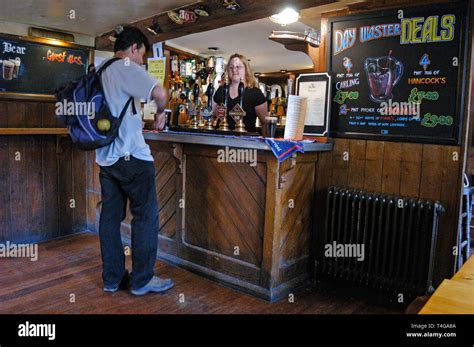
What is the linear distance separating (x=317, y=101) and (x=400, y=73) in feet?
2.02

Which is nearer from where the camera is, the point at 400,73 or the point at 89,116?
the point at 89,116

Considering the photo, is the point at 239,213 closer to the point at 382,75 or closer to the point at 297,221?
the point at 297,221

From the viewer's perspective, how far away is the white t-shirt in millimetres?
2465

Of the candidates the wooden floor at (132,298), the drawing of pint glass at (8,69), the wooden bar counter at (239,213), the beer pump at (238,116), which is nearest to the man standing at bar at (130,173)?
the wooden floor at (132,298)

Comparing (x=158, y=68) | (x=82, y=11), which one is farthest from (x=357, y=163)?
(x=82, y=11)

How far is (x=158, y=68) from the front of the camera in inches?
170

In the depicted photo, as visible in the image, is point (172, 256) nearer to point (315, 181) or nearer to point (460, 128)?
point (315, 181)

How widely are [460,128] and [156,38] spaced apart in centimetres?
288

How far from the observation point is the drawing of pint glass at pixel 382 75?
8.95ft

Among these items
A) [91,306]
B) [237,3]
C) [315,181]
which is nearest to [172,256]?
[91,306]

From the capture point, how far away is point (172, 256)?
3416 millimetres

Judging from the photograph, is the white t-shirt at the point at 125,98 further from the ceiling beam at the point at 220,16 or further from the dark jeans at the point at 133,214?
the ceiling beam at the point at 220,16

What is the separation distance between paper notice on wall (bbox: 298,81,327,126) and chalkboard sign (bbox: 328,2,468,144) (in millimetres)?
80

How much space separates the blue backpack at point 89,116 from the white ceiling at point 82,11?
4.19 ft
